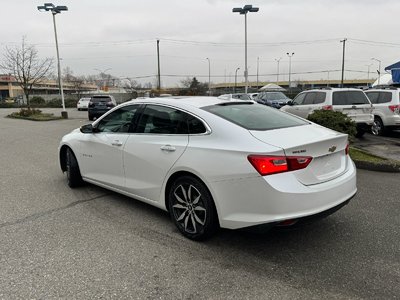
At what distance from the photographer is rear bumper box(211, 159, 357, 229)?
3.09 metres

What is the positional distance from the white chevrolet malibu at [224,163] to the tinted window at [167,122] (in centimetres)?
1

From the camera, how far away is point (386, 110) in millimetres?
11703

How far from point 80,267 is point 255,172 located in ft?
6.11

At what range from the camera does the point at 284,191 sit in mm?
3078

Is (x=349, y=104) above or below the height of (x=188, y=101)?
below

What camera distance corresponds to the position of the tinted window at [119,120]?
4.67 m

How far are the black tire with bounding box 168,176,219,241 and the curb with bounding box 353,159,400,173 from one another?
457cm

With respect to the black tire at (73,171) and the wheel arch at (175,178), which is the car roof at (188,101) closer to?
the wheel arch at (175,178)

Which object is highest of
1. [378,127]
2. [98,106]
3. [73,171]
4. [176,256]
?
[98,106]

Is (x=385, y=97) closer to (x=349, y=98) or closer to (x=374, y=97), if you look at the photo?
(x=374, y=97)

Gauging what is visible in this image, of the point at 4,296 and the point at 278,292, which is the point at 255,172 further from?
the point at 4,296

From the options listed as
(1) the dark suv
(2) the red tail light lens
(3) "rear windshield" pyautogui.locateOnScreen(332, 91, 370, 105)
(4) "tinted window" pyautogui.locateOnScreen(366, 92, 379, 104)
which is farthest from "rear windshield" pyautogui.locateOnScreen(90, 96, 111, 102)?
(2) the red tail light lens

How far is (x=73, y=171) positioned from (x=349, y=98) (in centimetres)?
838

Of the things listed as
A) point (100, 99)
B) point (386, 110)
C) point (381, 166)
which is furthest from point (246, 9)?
point (381, 166)
